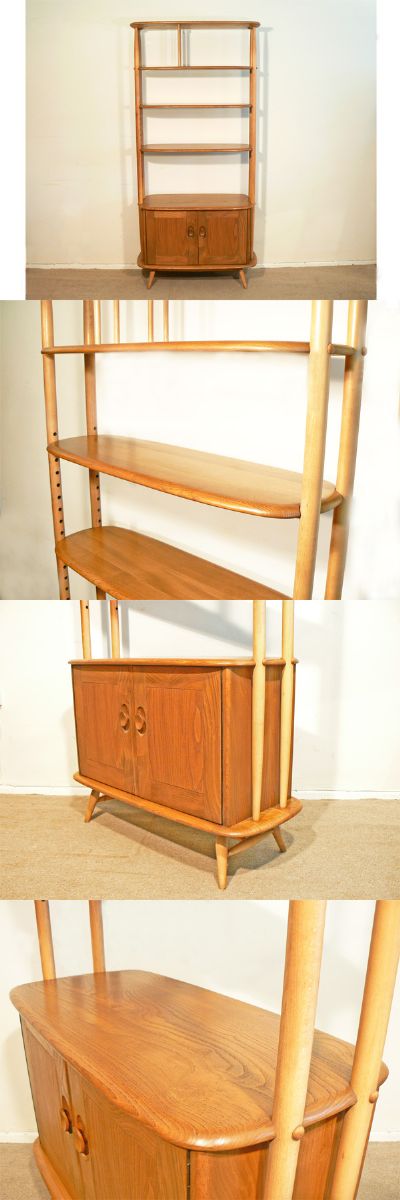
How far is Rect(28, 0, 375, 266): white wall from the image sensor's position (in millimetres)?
1214

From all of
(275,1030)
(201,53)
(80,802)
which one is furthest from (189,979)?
(201,53)

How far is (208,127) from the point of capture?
1.25 metres

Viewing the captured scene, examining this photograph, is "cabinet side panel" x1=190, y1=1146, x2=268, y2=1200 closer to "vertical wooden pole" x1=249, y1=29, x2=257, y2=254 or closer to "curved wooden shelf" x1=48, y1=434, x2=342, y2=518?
"curved wooden shelf" x1=48, y1=434, x2=342, y2=518

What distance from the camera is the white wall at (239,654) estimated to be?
5.74ft

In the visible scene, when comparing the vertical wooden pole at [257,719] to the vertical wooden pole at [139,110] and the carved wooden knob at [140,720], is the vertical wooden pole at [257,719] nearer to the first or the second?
the carved wooden knob at [140,720]

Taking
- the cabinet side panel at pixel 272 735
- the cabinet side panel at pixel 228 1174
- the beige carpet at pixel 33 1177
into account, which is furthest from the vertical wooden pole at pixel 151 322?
the beige carpet at pixel 33 1177

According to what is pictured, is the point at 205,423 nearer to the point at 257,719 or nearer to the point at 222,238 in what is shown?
the point at 222,238

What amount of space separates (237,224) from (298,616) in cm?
96

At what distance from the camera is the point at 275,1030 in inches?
48.5

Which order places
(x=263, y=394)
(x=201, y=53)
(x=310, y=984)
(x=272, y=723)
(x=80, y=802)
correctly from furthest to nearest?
(x=80, y=802)
(x=272, y=723)
(x=201, y=53)
(x=263, y=394)
(x=310, y=984)

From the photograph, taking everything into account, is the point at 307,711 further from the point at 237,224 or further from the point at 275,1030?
the point at 237,224

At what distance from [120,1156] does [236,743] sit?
25.1 inches

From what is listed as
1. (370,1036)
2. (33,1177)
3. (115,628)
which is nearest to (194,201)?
(115,628)

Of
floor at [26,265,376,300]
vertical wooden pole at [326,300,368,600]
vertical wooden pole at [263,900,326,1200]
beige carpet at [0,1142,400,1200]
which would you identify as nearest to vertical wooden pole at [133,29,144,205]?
floor at [26,265,376,300]
